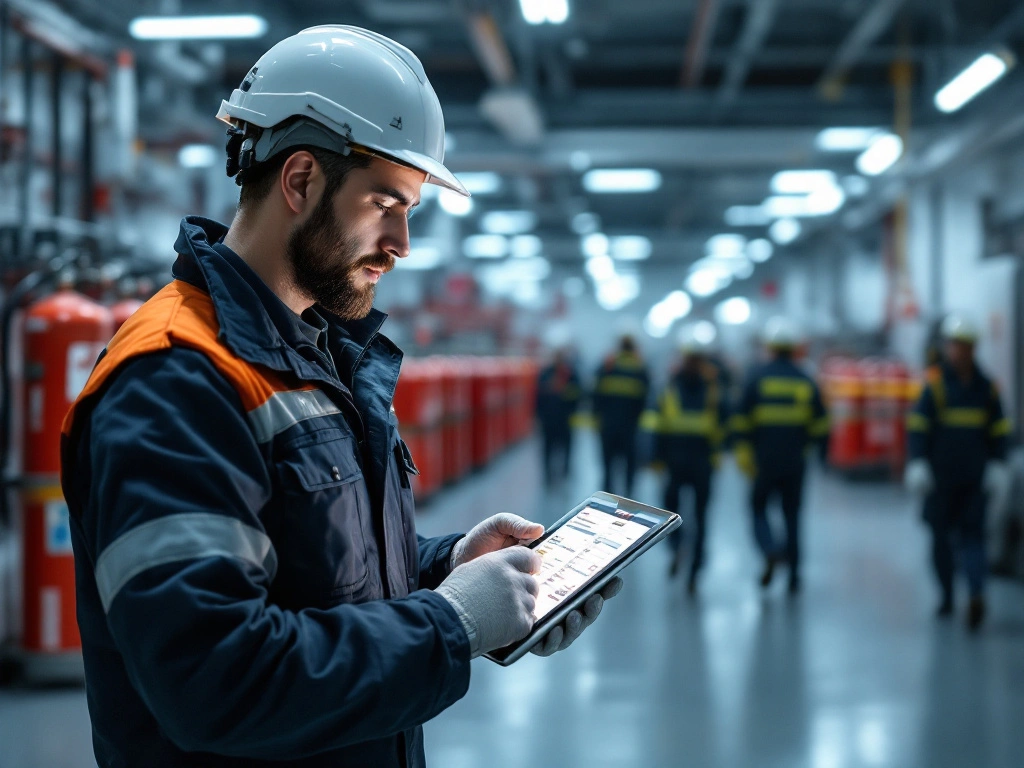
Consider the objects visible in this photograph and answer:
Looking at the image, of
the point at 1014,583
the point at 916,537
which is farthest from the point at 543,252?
the point at 1014,583

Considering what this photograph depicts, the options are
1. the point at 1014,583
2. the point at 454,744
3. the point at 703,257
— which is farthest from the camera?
the point at 703,257

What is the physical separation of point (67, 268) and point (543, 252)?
764 inches

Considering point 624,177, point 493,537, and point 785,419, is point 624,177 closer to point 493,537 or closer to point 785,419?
point 785,419

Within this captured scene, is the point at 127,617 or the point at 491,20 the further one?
the point at 491,20

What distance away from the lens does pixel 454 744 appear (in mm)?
3928

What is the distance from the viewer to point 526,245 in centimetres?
2312

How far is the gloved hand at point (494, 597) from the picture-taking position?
4.08 ft

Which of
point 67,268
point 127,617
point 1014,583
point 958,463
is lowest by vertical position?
point 1014,583

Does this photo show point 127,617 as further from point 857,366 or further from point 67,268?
point 857,366

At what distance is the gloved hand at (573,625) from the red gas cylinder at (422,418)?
734 cm

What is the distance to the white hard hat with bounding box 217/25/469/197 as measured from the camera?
1343mm

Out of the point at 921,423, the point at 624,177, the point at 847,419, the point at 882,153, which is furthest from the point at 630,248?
the point at 921,423

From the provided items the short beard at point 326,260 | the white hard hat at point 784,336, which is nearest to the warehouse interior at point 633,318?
the short beard at point 326,260

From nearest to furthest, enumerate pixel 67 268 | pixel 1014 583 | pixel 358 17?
Result: pixel 67 268, pixel 1014 583, pixel 358 17
